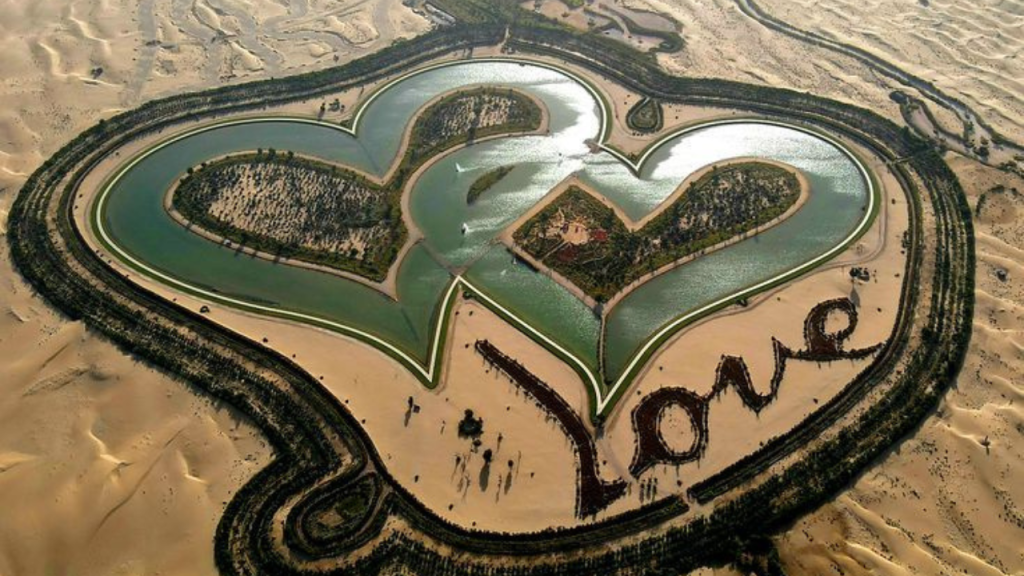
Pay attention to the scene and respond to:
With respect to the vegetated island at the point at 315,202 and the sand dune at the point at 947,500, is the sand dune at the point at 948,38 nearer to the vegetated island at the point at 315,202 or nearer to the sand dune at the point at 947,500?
the sand dune at the point at 947,500

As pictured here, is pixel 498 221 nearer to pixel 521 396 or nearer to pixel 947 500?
pixel 521 396

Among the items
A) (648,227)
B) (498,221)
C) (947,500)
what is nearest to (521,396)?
(498,221)

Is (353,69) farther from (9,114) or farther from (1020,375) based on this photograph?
(1020,375)

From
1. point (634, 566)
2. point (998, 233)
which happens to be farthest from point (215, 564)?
point (998, 233)

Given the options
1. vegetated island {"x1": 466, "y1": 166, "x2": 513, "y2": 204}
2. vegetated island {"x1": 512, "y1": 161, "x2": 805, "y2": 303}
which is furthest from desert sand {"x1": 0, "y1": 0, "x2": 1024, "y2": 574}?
vegetated island {"x1": 466, "y1": 166, "x2": 513, "y2": 204}

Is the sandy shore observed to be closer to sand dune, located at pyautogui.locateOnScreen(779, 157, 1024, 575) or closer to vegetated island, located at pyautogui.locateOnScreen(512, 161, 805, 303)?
sand dune, located at pyautogui.locateOnScreen(779, 157, 1024, 575)

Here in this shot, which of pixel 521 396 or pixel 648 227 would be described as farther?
pixel 648 227

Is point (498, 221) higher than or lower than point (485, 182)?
lower
